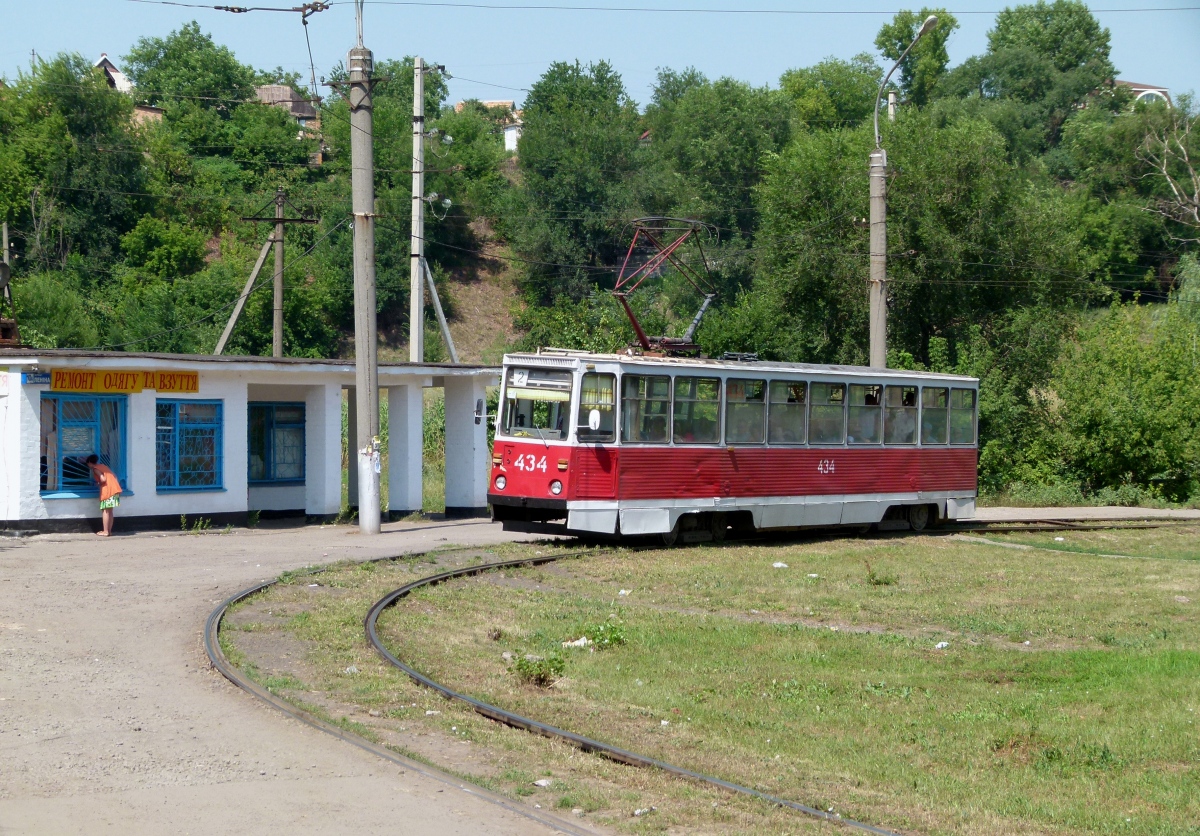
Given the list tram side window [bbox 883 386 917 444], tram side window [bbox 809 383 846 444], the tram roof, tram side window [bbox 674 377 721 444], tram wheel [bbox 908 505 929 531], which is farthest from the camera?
tram wheel [bbox 908 505 929 531]

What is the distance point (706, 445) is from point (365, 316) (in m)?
6.13

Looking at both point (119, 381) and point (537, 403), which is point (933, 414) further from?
point (119, 381)

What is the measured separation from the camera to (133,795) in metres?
6.65

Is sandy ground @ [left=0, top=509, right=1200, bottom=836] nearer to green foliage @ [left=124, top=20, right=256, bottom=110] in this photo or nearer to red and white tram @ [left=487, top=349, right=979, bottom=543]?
red and white tram @ [left=487, top=349, right=979, bottom=543]

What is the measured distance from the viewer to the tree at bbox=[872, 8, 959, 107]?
91250mm

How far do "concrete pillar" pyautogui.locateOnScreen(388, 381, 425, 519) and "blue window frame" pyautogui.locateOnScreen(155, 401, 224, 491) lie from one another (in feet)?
12.0

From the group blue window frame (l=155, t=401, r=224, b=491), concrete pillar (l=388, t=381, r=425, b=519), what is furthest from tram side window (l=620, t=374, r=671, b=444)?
blue window frame (l=155, t=401, r=224, b=491)

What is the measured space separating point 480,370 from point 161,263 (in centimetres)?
4738

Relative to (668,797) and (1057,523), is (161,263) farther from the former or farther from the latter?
(668,797)

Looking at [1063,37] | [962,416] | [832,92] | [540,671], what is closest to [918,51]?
[832,92]

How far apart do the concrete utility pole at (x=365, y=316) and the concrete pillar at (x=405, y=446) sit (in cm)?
323

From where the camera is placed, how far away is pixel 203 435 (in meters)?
22.6

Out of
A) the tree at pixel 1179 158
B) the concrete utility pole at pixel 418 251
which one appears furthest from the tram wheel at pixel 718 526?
the tree at pixel 1179 158

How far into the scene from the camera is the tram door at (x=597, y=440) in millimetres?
19156
